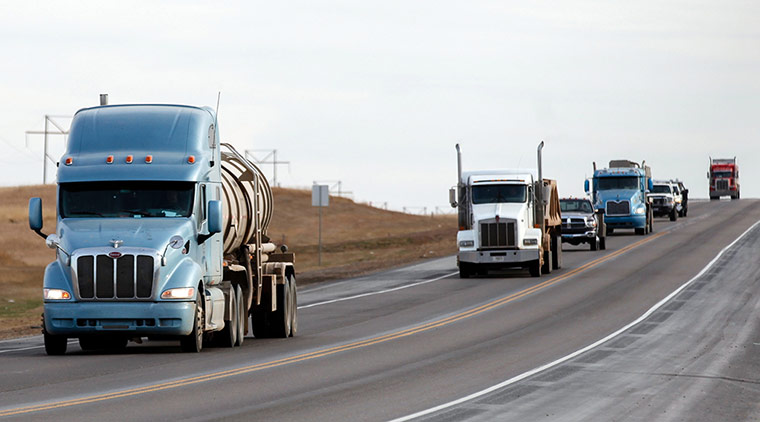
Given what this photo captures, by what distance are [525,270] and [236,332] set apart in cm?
2391

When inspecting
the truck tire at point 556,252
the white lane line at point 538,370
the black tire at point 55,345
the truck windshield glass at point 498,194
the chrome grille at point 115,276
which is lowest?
the white lane line at point 538,370

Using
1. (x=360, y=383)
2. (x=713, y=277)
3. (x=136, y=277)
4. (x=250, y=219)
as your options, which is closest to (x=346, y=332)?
(x=250, y=219)

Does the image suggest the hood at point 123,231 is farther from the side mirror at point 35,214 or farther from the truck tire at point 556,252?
the truck tire at point 556,252

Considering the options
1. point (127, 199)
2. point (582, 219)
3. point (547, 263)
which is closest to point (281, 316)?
point (127, 199)

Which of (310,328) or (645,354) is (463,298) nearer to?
(310,328)

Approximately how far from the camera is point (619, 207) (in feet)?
201

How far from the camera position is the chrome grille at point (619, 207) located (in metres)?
61.2

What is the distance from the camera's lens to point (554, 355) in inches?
776

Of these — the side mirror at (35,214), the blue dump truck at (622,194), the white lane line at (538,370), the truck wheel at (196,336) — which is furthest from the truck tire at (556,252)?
the side mirror at (35,214)

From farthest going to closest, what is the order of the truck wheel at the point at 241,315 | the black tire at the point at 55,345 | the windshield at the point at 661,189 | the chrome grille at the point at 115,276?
1. the windshield at the point at 661,189
2. the truck wheel at the point at 241,315
3. the black tire at the point at 55,345
4. the chrome grille at the point at 115,276

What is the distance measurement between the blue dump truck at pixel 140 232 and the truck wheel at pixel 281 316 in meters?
2.20

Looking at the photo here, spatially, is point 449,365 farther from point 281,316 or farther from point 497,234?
point 497,234

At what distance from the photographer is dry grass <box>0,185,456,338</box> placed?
41.4m

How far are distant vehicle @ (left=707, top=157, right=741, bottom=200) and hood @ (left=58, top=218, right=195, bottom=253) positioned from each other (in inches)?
3615
